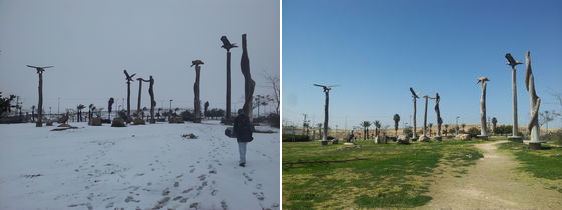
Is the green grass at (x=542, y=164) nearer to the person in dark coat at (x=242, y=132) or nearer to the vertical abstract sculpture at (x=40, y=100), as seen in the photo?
the person in dark coat at (x=242, y=132)

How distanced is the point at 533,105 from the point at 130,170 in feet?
35.1

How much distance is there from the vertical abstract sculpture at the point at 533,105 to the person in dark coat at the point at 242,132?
28.5ft

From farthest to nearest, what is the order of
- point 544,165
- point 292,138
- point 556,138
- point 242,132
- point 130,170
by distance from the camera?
point 292,138 < point 556,138 < point 544,165 < point 242,132 < point 130,170

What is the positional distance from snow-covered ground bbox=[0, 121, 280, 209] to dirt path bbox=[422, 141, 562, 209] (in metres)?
2.24

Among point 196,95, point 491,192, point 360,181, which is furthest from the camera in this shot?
point 360,181

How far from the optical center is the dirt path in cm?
432

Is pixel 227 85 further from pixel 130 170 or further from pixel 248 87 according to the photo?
pixel 130 170

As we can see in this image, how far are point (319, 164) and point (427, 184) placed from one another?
2.98 metres

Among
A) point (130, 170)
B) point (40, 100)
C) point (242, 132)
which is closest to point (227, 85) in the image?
point (242, 132)

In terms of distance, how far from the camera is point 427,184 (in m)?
5.41

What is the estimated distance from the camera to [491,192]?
4.86m

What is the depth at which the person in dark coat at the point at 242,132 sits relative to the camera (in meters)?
4.49

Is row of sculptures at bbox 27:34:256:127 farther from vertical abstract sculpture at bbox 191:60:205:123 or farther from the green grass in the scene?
the green grass

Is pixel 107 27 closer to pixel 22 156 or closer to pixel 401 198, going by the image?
pixel 22 156
